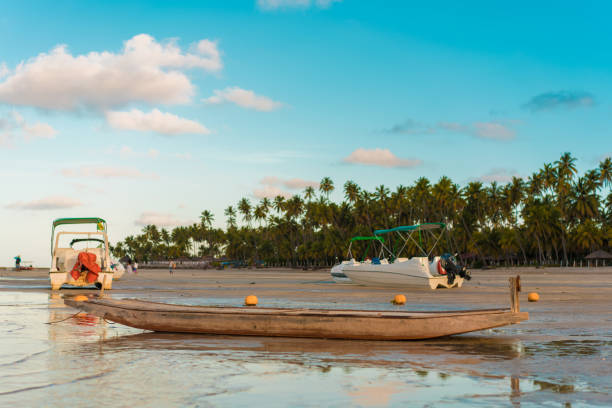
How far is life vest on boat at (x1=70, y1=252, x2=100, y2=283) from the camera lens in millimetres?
27391

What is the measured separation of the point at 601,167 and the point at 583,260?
627 inches

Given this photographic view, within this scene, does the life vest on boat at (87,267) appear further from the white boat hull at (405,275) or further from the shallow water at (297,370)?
the shallow water at (297,370)

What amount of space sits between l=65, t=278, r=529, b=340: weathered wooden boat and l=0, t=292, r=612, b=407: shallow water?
21cm

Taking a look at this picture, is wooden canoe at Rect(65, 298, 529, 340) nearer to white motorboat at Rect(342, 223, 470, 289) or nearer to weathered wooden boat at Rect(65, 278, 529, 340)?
weathered wooden boat at Rect(65, 278, 529, 340)

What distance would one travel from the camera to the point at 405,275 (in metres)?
32.3

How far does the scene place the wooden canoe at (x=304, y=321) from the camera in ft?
35.8

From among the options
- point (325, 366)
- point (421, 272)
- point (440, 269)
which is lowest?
point (325, 366)

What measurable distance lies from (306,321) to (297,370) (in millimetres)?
2834

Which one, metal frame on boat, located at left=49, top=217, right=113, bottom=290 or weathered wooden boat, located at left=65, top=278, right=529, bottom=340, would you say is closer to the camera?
weathered wooden boat, located at left=65, top=278, right=529, bottom=340

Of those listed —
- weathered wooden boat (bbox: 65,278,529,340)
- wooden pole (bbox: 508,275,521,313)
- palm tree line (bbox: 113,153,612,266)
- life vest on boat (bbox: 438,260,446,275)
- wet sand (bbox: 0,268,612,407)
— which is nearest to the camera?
wet sand (bbox: 0,268,612,407)

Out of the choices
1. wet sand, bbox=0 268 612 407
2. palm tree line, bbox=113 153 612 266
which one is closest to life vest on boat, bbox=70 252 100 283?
wet sand, bbox=0 268 612 407

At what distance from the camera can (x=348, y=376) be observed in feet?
26.4

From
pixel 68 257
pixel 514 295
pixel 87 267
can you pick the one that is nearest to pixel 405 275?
pixel 87 267

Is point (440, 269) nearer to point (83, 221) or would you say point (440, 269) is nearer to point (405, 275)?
point (405, 275)
